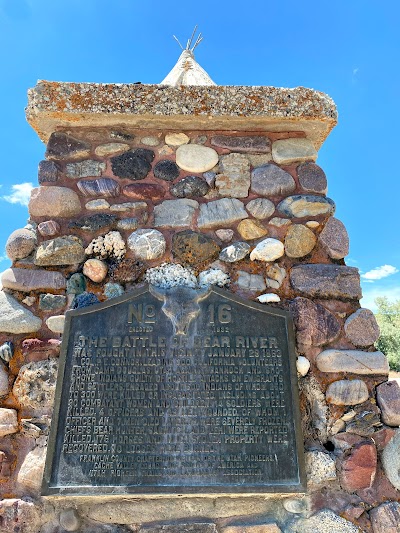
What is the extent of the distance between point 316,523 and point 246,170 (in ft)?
6.87

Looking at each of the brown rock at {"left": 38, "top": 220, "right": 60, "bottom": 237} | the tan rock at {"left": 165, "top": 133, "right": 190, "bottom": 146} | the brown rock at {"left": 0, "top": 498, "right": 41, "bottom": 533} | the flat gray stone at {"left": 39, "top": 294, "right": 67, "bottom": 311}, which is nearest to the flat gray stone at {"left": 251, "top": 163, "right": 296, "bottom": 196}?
the tan rock at {"left": 165, "top": 133, "right": 190, "bottom": 146}

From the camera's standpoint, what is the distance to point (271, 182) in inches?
109

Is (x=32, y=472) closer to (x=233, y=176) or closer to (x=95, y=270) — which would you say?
(x=95, y=270)

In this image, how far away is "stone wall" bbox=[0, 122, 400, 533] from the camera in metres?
2.11

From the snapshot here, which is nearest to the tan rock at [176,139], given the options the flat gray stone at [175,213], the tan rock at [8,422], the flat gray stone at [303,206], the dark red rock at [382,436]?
the flat gray stone at [175,213]

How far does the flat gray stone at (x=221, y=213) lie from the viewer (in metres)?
2.67

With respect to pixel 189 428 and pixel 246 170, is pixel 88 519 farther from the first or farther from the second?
pixel 246 170

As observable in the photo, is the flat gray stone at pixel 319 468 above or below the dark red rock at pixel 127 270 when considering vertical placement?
below

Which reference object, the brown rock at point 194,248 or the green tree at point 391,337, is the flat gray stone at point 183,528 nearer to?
the brown rock at point 194,248

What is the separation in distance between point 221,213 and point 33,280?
1.25 meters

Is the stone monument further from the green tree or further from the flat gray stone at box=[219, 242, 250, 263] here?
the green tree

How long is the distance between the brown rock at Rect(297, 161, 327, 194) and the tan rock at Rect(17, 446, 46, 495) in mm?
2254

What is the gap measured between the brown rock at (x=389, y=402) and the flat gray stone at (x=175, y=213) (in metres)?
1.51

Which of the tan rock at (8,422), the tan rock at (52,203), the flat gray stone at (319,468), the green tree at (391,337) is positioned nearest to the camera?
the flat gray stone at (319,468)
